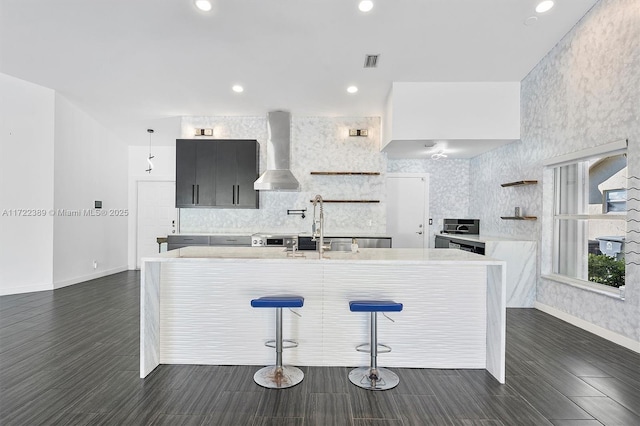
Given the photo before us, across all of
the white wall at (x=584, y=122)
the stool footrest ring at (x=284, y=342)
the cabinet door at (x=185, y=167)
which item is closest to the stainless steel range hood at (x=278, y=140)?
the cabinet door at (x=185, y=167)

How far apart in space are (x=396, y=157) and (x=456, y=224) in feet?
5.51

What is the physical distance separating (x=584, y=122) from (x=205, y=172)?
514 cm

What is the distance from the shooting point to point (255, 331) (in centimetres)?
269

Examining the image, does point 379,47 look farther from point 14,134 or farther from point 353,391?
point 14,134

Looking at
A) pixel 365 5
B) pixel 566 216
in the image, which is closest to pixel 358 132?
pixel 365 5

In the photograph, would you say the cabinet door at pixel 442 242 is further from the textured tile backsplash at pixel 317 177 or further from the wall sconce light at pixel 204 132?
the wall sconce light at pixel 204 132

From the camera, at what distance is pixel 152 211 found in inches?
287

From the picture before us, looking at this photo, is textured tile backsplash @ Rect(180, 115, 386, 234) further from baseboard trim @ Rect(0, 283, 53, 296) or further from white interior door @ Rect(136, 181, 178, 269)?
baseboard trim @ Rect(0, 283, 53, 296)

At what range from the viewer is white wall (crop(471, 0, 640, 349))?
2.98 m

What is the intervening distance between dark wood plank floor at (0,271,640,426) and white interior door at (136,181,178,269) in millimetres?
4108

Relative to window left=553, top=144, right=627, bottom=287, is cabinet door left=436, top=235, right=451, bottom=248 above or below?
below

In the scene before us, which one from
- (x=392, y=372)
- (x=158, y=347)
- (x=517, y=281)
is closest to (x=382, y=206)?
(x=517, y=281)

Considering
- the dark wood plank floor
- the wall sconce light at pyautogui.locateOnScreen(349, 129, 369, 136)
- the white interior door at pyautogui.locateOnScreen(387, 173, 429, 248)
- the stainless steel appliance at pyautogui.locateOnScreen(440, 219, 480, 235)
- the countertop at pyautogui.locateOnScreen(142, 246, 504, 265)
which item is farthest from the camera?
the white interior door at pyautogui.locateOnScreen(387, 173, 429, 248)

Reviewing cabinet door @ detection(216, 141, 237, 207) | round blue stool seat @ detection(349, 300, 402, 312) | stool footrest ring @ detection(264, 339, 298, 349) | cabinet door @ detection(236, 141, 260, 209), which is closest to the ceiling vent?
cabinet door @ detection(236, 141, 260, 209)
